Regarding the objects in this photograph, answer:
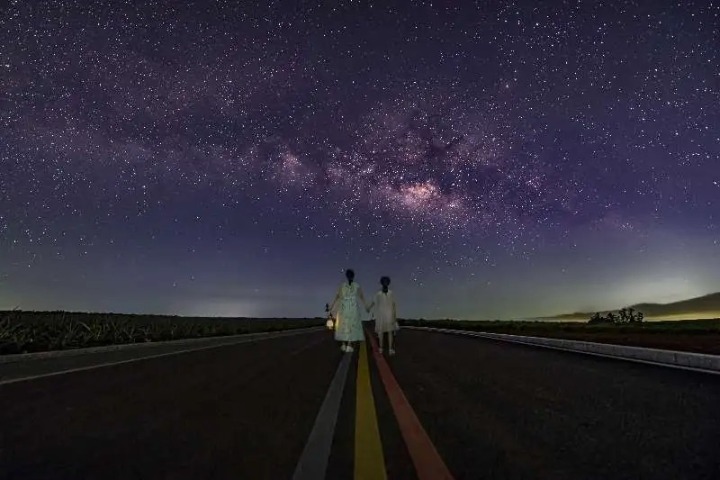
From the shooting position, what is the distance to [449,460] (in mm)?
3918

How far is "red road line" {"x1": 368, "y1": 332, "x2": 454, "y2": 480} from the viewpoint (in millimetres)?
3588

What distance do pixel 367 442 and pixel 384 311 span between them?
35.0 ft

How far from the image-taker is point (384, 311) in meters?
15.2

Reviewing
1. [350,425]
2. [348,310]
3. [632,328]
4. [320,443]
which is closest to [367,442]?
[320,443]

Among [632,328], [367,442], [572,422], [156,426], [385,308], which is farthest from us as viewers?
[632,328]

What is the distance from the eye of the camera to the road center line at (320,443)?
364 centimetres

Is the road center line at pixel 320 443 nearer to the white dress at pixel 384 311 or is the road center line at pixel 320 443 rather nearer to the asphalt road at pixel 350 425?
the asphalt road at pixel 350 425

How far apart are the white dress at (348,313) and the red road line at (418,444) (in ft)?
27.8

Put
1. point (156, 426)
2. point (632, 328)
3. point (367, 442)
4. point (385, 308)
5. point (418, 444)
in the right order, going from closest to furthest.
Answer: point (418, 444) < point (367, 442) < point (156, 426) < point (385, 308) < point (632, 328)

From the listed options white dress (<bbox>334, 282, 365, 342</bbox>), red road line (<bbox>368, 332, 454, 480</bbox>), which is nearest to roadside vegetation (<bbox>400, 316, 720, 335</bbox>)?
white dress (<bbox>334, 282, 365, 342</bbox>)

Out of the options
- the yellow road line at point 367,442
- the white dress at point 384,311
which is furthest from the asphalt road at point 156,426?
the white dress at point 384,311

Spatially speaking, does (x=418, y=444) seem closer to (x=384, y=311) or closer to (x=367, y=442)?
(x=367, y=442)

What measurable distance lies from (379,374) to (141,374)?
4.23 meters

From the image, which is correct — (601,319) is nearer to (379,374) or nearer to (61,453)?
(379,374)
